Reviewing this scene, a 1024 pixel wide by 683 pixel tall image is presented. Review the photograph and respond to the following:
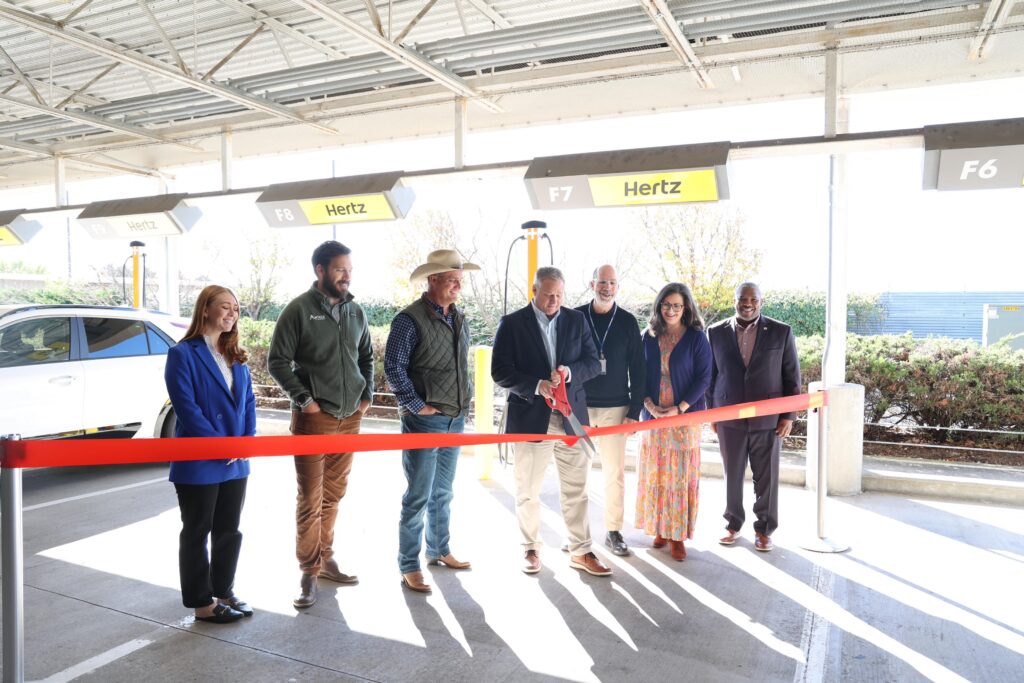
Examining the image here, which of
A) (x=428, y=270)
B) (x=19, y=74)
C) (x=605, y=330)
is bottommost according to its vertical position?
(x=605, y=330)

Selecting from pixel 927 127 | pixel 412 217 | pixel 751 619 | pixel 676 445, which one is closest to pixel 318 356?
pixel 676 445

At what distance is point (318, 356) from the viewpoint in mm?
4293

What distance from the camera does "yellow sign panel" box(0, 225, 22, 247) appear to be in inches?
402

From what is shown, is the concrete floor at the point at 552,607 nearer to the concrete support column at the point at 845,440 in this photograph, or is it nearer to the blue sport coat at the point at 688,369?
the concrete support column at the point at 845,440

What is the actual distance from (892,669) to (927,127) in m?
3.87

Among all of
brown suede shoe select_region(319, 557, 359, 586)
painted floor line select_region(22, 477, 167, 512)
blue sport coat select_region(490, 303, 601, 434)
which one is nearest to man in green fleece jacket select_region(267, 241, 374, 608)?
brown suede shoe select_region(319, 557, 359, 586)

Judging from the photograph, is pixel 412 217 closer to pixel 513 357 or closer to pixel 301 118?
pixel 301 118

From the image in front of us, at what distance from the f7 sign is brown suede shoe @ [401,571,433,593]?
15.1 ft

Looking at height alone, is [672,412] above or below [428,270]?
below

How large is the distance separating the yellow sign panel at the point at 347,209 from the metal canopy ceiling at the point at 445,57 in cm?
110

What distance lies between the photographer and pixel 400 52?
230 inches

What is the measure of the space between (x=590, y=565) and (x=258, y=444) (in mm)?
2358

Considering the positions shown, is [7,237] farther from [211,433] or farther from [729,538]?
[729,538]

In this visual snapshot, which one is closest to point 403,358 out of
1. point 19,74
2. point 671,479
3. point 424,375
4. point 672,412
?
point 424,375
